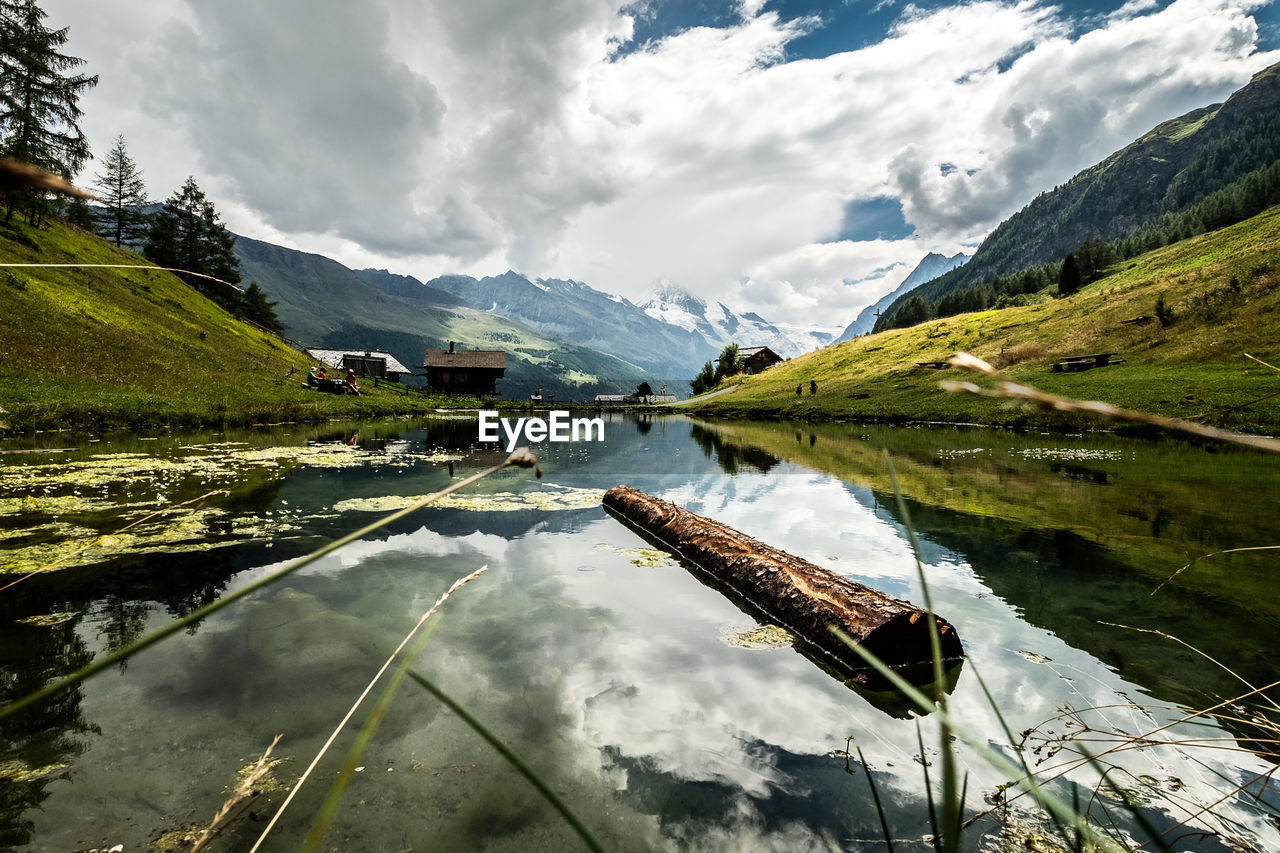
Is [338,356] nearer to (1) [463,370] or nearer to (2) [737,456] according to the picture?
(1) [463,370]

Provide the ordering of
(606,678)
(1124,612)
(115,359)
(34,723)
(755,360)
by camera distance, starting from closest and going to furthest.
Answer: (34,723)
(606,678)
(1124,612)
(115,359)
(755,360)

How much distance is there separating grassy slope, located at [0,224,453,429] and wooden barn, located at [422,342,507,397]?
1923 inches

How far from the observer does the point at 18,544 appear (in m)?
9.80

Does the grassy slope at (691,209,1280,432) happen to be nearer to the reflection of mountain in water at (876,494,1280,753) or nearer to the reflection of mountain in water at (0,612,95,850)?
the reflection of mountain in water at (876,494,1280,753)

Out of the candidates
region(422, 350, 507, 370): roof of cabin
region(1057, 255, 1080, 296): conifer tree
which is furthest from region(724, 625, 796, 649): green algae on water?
region(1057, 255, 1080, 296): conifer tree

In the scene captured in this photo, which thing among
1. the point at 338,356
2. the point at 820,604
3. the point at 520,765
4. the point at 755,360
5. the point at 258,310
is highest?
the point at 258,310

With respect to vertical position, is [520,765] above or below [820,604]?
above

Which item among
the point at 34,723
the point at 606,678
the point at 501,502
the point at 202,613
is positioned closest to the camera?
the point at 202,613

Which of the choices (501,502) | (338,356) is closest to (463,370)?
(338,356)

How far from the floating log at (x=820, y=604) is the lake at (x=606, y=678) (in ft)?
1.17

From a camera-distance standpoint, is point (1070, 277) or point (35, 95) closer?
point (35, 95)

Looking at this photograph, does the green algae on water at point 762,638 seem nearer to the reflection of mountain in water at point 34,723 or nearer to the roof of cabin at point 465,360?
the reflection of mountain in water at point 34,723

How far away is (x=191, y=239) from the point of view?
79688 millimetres

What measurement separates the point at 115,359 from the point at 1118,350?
2704 inches
